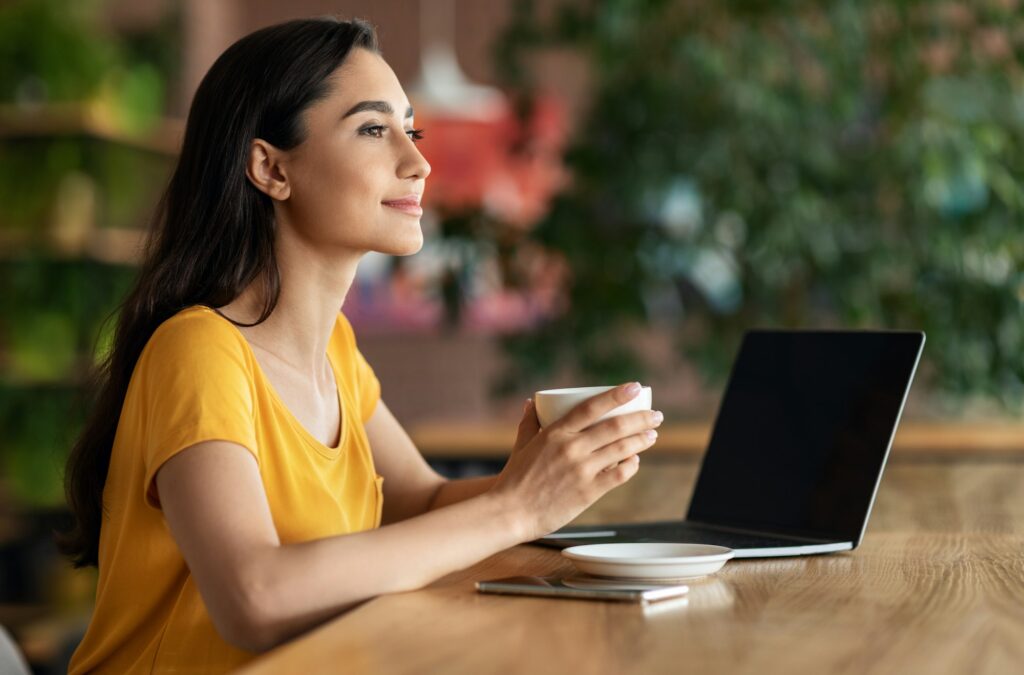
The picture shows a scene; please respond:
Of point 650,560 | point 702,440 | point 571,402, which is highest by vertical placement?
point 571,402

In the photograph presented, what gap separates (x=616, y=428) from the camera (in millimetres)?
1136

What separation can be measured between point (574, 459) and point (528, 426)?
16 centimetres

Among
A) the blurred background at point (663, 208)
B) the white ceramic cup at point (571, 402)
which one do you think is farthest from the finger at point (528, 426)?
the blurred background at point (663, 208)

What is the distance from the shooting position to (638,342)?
580cm

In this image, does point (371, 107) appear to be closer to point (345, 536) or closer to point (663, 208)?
point (345, 536)

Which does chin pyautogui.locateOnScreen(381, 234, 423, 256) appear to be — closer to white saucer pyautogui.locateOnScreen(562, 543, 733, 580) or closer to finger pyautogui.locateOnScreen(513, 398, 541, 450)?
finger pyautogui.locateOnScreen(513, 398, 541, 450)

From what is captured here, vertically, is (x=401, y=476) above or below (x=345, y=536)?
below

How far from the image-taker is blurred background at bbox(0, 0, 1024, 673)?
3.23 m

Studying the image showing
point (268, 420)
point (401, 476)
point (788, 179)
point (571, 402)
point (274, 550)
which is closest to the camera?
point (274, 550)

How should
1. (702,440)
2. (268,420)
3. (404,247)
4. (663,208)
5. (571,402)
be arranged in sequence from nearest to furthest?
(571,402)
(268,420)
(404,247)
(702,440)
(663,208)

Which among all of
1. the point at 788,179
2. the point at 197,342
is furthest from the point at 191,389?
the point at 788,179

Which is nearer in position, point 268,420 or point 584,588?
point 584,588

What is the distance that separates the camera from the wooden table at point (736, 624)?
0.82m

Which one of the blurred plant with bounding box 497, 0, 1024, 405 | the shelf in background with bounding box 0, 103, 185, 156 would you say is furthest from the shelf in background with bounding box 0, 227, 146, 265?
the blurred plant with bounding box 497, 0, 1024, 405
